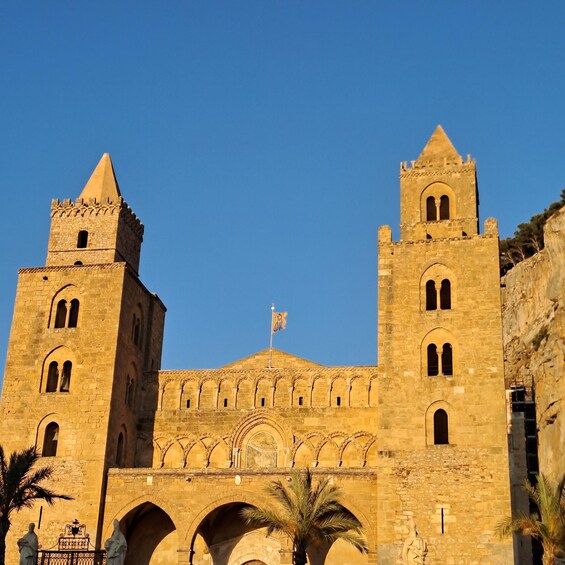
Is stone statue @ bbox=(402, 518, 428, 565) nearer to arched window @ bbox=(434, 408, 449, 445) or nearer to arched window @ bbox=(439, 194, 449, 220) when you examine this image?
arched window @ bbox=(434, 408, 449, 445)

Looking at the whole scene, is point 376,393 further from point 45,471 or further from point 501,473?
point 45,471

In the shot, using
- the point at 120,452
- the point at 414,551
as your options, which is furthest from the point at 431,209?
the point at 120,452

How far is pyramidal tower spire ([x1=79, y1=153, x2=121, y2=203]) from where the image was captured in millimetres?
38375

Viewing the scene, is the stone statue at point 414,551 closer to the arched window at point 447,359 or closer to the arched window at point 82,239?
the arched window at point 447,359

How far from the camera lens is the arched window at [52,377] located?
1362 inches

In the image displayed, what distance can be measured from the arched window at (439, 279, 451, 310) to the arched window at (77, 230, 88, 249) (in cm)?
1454

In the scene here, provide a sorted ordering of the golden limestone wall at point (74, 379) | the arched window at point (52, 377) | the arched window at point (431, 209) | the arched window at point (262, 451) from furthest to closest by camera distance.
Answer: the arched window at point (431, 209), the arched window at point (262, 451), the arched window at point (52, 377), the golden limestone wall at point (74, 379)

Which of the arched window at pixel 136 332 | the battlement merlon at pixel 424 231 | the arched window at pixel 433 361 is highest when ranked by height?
the battlement merlon at pixel 424 231

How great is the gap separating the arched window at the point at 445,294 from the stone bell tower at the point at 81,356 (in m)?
12.0

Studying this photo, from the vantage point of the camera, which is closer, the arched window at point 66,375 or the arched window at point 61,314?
the arched window at point 66,375

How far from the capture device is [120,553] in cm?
2480

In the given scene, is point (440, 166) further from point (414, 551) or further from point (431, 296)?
point (414, 551)

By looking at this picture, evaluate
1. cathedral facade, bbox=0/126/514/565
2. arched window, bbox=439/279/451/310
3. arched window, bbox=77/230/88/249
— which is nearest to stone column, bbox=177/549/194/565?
cathedral facade, bbox=0/126/514/565

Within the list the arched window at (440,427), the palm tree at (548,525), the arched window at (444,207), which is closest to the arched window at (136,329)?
the arched window at (440,427)
